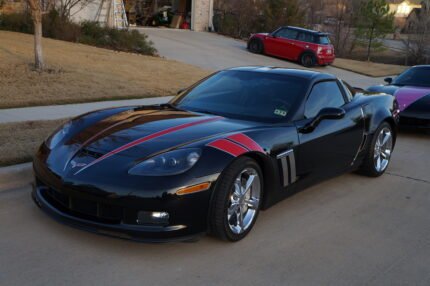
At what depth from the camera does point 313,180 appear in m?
5.12

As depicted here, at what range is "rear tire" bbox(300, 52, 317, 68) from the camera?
22.7m

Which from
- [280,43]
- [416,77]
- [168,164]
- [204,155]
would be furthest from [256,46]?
[168,164]

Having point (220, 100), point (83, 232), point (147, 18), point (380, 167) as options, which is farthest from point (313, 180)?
point (147, 18)

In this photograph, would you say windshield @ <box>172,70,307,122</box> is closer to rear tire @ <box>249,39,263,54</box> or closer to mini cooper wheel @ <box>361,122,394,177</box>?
mini cooper wheel @ <box>361,122,394,177</box>

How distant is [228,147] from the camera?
13.4 ft

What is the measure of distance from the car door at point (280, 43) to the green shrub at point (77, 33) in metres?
7.15

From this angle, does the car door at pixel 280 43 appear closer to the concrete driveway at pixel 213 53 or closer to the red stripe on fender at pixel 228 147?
the concrete driveway at pixel 213 53

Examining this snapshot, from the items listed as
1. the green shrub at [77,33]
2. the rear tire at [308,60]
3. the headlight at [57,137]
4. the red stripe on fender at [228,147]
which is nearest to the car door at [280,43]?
the rear tire at [308,60]

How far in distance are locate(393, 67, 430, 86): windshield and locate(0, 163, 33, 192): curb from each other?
796cm

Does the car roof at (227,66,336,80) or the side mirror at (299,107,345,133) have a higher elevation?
the car roof at (227,66,336,80)

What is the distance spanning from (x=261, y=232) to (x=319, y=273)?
812 millimetres

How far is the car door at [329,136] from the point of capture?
4949 mm

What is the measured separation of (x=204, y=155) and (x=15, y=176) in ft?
7.81

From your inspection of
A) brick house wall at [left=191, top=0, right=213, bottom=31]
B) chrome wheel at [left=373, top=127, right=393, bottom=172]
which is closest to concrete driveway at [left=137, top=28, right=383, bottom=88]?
brick house wall at [left=191, top=0, right=213, bottom=31]
